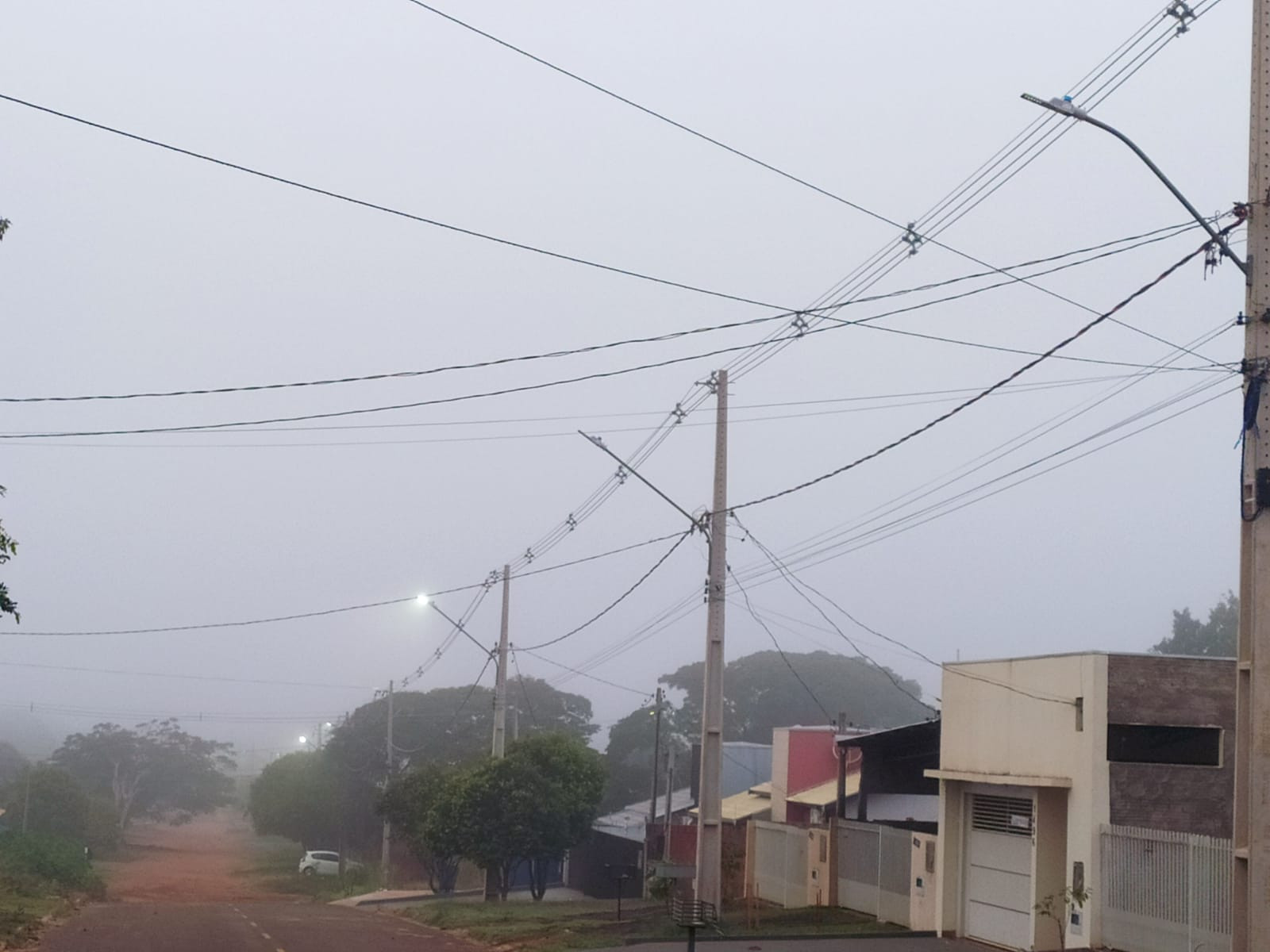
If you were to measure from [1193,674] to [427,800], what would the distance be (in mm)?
31629

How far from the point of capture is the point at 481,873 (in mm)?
60625

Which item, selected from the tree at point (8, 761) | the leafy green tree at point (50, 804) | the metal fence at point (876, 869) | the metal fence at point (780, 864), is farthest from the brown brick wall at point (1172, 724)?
the tree at point (8, 761)

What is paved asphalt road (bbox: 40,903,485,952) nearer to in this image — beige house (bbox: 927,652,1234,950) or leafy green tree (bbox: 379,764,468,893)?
beige house (bbox: 927,652,1234,950)

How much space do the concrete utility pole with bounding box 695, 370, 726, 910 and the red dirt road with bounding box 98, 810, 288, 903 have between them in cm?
3103

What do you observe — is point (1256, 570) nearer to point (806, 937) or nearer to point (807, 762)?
point (806, 937)

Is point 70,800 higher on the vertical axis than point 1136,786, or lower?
lower

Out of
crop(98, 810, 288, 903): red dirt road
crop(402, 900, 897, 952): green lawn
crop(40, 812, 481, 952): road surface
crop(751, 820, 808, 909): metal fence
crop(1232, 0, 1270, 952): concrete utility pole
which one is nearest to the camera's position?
crop(1232, 0, 1270, 952): concrete utility pole

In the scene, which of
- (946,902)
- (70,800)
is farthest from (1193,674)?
(70,800)

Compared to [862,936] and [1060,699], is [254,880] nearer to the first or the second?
[862,936]

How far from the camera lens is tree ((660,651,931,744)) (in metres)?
97.4

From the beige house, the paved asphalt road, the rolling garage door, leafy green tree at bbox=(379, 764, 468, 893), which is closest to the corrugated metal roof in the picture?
leafy green tree at bbox=(379, 764, 468, 893)

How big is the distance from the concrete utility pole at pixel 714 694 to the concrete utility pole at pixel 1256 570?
38.1 feet

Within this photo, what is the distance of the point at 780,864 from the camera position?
110 ft

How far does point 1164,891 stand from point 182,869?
7008cm
